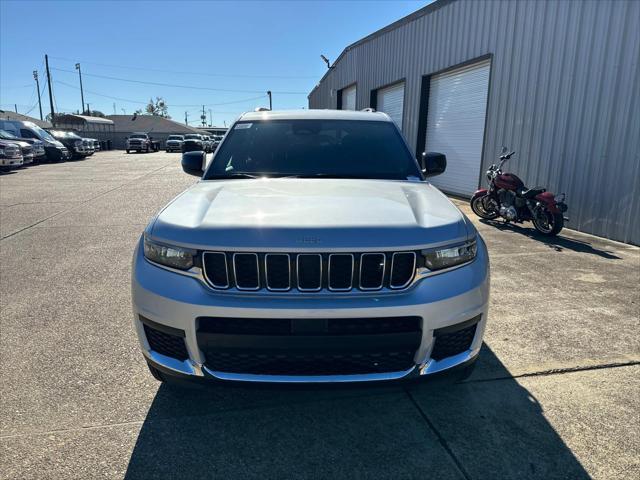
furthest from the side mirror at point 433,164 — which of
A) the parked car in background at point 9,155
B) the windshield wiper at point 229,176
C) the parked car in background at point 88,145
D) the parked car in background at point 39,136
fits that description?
the parked car in background at point 88,145

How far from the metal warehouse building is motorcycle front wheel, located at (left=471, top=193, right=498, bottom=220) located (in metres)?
1.21

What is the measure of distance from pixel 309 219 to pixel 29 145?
24.5m

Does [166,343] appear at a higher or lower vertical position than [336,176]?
lower

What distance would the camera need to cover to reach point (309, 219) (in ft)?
7.31

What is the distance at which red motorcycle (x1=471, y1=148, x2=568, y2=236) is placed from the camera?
23.9ft

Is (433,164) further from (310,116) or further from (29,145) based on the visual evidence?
(29,145)

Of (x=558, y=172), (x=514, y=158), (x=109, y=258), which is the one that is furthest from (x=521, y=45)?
(x=109, y=258)

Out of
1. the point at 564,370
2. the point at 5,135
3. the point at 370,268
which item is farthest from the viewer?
the point at 5,135

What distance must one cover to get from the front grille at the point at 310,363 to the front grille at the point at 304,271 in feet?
1.02

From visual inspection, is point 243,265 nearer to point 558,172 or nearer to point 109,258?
point 109,258

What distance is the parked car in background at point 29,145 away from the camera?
21.2 metres

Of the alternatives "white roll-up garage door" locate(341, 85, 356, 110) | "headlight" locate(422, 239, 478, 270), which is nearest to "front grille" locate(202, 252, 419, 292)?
"headlight" locate(422, 239, 478, 270)

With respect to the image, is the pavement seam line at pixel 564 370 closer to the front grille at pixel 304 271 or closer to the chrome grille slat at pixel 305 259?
the front grille at pixel 304 271

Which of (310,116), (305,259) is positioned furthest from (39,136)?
(305,259)
